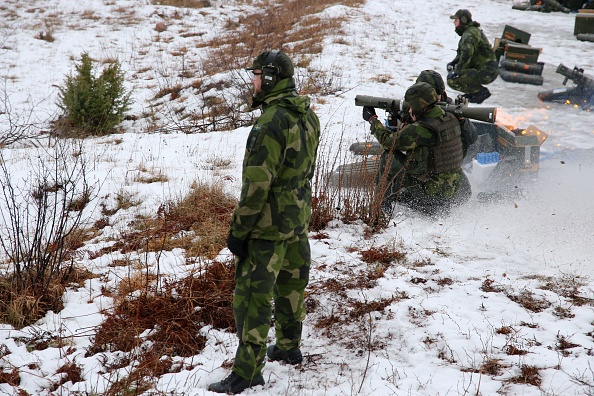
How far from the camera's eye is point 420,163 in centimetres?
593

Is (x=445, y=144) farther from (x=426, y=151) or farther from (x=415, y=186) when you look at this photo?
(x=415, y=186)

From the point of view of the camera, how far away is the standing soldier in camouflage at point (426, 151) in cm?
570

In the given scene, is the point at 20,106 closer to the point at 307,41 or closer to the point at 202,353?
the point at 307,41

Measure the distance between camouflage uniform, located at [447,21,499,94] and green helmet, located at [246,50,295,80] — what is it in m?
6.83

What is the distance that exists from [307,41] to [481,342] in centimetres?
1258

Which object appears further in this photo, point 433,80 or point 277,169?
point 433,80

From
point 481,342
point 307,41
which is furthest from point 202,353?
point 307,41

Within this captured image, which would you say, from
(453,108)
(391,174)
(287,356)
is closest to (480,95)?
(453,108)

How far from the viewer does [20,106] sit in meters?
12.7

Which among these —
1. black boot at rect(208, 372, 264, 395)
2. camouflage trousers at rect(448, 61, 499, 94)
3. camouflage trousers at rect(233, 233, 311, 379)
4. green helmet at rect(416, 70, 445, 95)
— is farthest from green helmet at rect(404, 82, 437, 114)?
camouflage trousers at rect(448, 61, 499, 94)

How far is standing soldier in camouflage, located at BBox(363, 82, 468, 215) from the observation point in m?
5.70

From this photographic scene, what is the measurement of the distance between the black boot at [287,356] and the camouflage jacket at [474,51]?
23.6 feet

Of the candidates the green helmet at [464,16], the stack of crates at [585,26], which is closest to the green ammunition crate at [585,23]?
the stack of crates at [585,26]

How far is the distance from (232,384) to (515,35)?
11.9 meters
